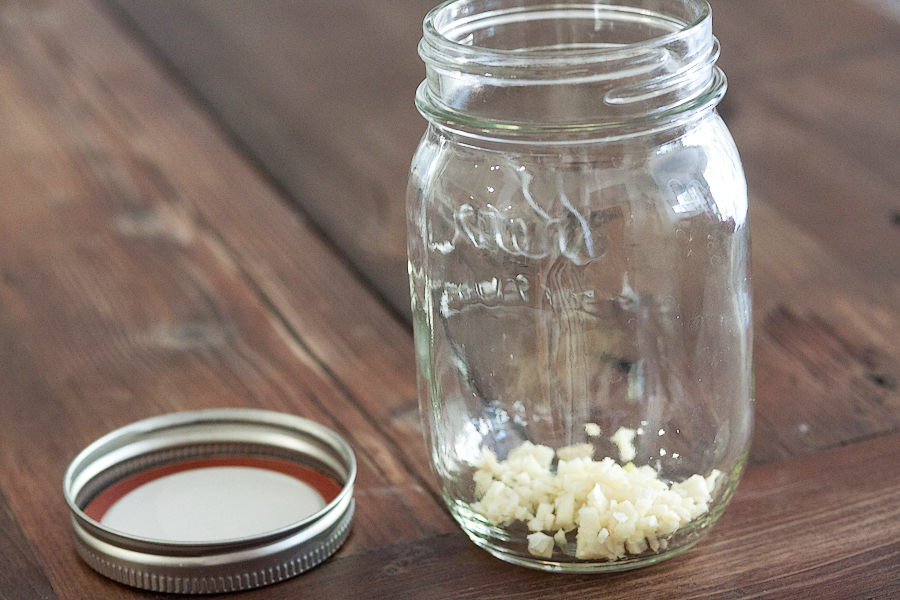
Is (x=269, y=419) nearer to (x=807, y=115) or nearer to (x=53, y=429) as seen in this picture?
(x=53, y=429)

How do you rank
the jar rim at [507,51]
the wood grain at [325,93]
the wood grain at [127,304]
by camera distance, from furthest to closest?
the wood grain at [325,93]
the wood grain at [127,304]
the jar rim at [507,51]

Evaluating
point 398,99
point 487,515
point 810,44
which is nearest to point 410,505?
point 487,515

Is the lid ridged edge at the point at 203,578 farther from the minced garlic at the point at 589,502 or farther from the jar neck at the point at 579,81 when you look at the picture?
the jar neck at the point at 579,81

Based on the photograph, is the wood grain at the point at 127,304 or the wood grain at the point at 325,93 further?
the wood grain at the point at 325,93

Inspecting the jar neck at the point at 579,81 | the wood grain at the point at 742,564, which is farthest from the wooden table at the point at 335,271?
the jar neck at the point at 579,81

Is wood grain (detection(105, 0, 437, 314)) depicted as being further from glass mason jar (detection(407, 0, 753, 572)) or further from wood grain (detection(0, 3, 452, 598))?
glass mason jar (detection(407, 0, 753, 572))

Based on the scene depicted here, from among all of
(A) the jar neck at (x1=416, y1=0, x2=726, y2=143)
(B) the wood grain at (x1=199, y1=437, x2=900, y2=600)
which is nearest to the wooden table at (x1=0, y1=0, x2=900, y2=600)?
(B) the wood grain at (x1=199, y1=437, x2=900, y2=600)
